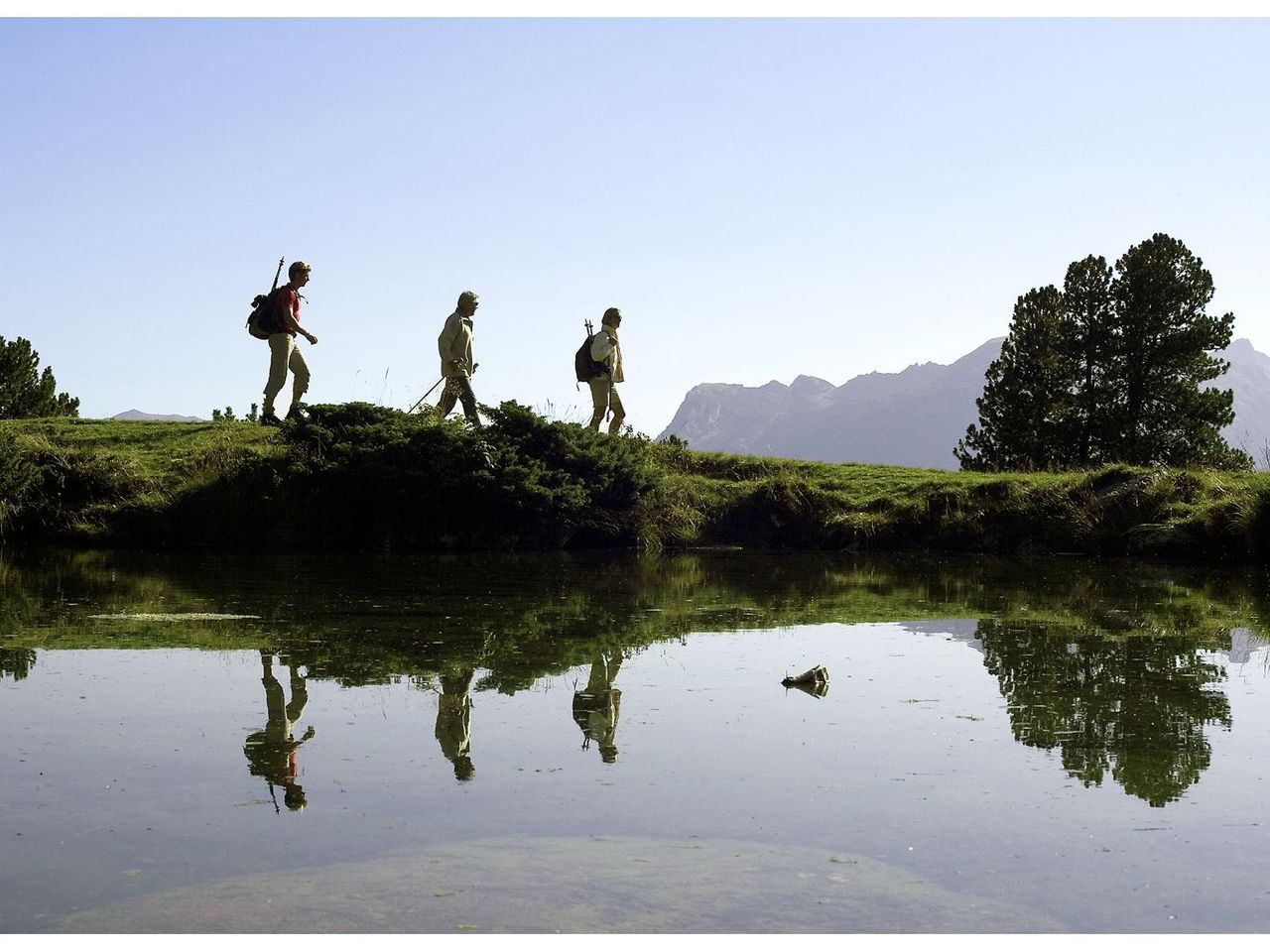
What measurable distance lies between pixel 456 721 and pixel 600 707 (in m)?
1.00

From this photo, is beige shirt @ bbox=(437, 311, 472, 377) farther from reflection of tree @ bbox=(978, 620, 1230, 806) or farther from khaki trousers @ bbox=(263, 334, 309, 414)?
reflection of tree @ bbox=(978, 620, 1230, 806)

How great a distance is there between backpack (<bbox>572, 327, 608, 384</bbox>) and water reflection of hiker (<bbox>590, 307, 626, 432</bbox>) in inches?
1.8

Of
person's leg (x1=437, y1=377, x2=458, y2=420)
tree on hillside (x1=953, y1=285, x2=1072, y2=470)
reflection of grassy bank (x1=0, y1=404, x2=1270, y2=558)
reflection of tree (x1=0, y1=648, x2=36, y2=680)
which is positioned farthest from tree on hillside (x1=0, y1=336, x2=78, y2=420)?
reflection of tree (x1=0, y1=648, x2=36, y2=680)

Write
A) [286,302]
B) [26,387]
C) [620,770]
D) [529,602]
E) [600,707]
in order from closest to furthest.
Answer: [620,770], [600,707], [529,602], [286,302], [26,387]

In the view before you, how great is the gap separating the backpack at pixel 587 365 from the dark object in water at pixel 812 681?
14269 millimetres

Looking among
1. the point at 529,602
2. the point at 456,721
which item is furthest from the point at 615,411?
A: the point at 456,721

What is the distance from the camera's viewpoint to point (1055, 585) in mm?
16969

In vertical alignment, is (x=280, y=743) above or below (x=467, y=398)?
below

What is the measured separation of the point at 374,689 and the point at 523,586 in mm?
6981

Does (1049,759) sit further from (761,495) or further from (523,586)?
(761,495)

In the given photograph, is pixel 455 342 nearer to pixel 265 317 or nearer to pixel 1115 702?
pixel 265 317

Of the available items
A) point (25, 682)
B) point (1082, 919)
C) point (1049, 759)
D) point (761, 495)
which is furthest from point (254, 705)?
point (761, 495)

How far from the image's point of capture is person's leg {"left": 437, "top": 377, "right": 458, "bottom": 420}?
2262 cm

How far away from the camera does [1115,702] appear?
29.2ft
